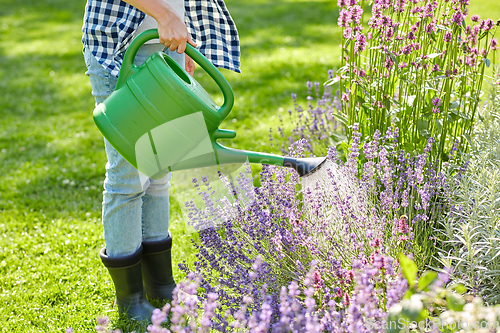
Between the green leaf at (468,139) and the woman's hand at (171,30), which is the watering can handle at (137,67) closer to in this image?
the woman's hand at (171,30)

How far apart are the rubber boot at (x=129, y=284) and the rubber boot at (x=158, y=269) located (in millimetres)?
108

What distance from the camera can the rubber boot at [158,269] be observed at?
85.0 inches

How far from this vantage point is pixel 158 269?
2.18 metres

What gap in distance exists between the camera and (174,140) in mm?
1539

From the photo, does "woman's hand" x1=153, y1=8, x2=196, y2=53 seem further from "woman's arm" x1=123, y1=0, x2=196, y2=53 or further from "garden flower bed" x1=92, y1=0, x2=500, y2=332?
"garden flower bed" x1=92, y1=0, x2=500, y2=332

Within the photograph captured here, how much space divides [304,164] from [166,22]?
2.32 feet

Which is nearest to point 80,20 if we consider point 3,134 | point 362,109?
point 3,134

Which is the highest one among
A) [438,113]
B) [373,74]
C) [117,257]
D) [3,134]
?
[373,74]

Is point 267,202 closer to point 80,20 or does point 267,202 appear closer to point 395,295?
point 395,295

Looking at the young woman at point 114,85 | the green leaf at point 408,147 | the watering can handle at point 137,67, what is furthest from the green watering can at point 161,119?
the green leaf at point 408,147

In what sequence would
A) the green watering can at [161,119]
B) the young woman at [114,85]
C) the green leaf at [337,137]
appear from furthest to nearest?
the green leaf at [337,137] → the young woman at [114,85] → the green watering can at [161,119]

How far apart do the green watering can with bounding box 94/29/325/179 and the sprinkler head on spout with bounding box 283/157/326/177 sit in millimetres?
192

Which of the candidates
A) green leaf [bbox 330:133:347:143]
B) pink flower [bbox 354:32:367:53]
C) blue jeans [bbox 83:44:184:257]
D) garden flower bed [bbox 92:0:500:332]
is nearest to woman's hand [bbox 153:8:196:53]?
blue jeans [bbox 83:44:184:257]

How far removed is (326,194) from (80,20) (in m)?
9.35
